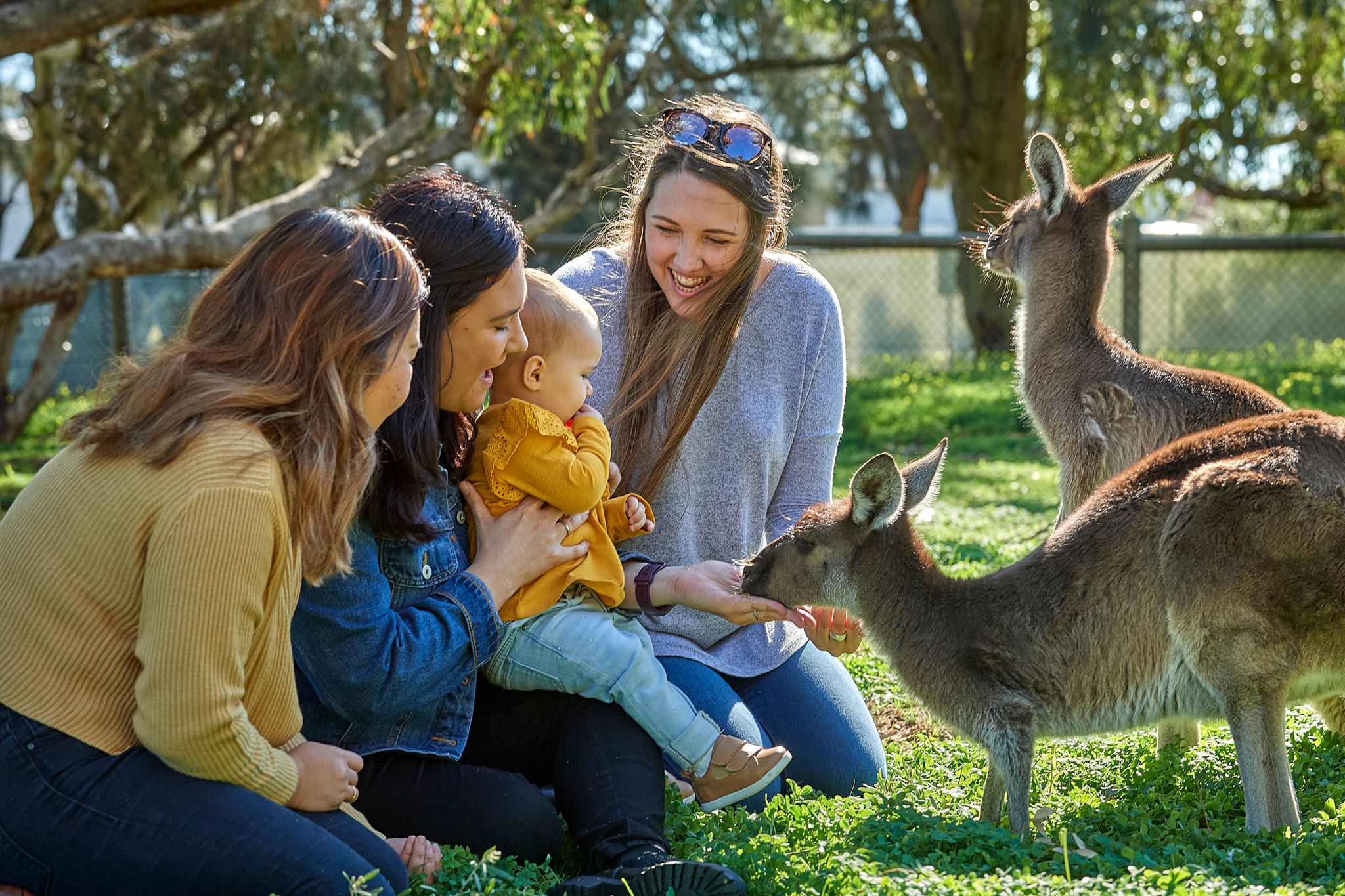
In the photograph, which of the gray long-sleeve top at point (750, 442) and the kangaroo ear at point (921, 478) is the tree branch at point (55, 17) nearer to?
the gray long-sleeve top at point (750, 442)

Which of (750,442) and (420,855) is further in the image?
(750,442)

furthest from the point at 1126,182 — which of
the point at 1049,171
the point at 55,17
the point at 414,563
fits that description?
the point at 55,17

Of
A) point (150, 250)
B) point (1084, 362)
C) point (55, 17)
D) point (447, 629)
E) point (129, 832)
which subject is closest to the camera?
point (129, 832)

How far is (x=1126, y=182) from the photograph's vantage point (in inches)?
181

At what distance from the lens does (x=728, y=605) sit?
3.55 metres

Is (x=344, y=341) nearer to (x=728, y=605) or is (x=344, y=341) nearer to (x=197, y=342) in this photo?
(x=197, y=342)

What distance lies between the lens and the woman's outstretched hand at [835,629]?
12.2ft

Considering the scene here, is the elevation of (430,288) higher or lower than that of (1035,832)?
higher

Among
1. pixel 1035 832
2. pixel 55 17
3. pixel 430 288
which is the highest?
pixel 55 17

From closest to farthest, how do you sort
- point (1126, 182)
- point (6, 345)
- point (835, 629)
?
point (835, 629)
point (1126, 182)
point (6, 345)

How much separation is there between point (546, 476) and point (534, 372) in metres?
0.30

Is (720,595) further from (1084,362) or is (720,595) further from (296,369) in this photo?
(1084,362)

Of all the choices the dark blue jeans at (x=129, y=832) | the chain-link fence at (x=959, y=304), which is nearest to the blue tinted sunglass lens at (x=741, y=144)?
the dark blue jeans at (x=129, y=832)

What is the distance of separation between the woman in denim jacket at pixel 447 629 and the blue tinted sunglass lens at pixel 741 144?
83 centimetres
